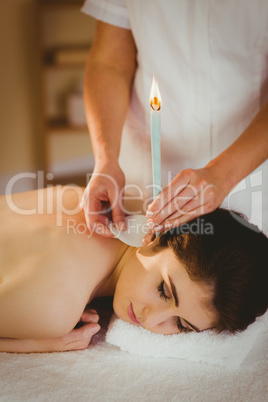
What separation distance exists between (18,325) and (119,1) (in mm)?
996

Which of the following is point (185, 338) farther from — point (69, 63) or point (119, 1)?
Result: point (69, 63)

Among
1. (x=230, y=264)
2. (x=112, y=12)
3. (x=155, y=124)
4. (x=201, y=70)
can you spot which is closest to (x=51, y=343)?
(x=230, y=264)

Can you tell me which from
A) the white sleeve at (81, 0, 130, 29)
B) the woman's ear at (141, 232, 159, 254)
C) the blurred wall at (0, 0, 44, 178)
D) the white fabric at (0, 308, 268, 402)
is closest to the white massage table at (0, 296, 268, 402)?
the white fabric at (0, 308, 268, 402)

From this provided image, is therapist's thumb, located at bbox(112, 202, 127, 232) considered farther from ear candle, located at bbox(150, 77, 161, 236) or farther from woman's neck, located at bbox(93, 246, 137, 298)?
ear candle, located at bbox(150, 77, 161, 236)

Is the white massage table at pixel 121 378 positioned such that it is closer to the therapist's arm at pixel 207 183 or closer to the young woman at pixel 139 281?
the young woman at pixel 139 281

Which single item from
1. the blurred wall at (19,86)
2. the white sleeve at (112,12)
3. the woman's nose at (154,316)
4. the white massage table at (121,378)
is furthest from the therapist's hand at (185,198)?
the blurred wall at (19,86)

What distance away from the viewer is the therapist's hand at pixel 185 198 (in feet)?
3.01

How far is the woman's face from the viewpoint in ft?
3.34

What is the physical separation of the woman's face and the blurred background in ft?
6.93

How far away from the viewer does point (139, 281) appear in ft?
3.53

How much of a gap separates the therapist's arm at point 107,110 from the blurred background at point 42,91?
1.83 meters

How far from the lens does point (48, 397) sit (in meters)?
0.85

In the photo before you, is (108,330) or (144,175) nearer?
(108,330)

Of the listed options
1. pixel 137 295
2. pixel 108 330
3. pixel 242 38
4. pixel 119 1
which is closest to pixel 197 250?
pixel 137 295
